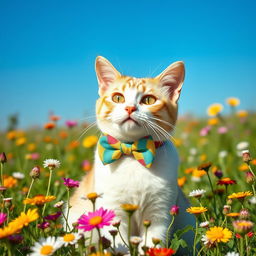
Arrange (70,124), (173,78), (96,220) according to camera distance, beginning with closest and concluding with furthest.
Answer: (96,220), (173,78), (70,124)

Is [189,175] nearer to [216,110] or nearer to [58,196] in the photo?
[216,110]

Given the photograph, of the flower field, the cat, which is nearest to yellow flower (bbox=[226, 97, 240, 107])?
the flower field

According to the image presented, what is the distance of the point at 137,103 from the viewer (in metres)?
1.89

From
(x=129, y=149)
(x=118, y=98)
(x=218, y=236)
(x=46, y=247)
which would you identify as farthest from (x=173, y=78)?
(x=46, y=247)

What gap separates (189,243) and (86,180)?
77 cm

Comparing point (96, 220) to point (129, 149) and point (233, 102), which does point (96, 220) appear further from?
point (233, 102)

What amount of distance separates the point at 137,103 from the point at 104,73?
0.39 metres

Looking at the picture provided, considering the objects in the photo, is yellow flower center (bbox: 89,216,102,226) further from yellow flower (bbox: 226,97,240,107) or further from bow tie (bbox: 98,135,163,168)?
yellow flower (bbox: 226,97,240,107)

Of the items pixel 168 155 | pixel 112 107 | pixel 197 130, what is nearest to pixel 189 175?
pixel 168 155

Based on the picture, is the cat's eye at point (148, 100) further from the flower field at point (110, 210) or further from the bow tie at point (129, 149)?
the flower field at point (110, 210)

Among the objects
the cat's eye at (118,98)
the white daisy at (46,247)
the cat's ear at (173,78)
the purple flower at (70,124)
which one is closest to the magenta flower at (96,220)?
the white daisy at (46,247)

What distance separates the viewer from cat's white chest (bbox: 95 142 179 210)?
1.88m

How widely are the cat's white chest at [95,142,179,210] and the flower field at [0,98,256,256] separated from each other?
0.45 feet

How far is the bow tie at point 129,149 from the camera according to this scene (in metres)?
1.88
